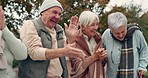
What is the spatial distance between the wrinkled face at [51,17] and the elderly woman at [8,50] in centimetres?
40

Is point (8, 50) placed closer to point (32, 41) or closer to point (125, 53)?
point (32, 41)

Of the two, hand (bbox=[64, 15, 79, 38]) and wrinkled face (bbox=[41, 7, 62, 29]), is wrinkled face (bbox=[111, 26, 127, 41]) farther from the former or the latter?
wrinkled face (bbox=[41, 7, 62, 29])

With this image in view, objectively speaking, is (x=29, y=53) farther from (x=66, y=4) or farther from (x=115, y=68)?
(x=66, y=4)

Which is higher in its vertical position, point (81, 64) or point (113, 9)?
point (113, 9)

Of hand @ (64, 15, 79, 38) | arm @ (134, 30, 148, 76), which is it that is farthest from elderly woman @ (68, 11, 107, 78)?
arm @ (134, 30, 148, 76)

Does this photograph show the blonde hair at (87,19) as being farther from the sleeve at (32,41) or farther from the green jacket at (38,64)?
the sleeve at (32,41)

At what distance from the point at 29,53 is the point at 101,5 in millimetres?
19890

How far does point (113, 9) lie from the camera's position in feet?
76.5

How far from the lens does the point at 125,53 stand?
14.3ft

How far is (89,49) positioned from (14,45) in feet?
3.87

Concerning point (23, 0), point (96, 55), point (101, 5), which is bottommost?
point (96, 55)

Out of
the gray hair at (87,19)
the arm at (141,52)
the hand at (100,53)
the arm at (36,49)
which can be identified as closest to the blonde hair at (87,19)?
the gray hair at (87,19)

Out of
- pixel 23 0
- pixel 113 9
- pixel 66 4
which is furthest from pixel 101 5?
pixel 23 0

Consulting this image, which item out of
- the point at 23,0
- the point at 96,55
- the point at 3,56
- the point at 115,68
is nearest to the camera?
the point at 3,56
